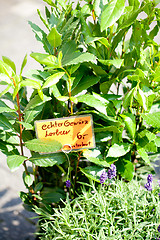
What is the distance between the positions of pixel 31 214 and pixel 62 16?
41.8 inches

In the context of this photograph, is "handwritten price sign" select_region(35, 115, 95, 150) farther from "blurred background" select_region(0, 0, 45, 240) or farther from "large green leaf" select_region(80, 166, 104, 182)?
"blurred background" select_region(0, 0, 45, 240)

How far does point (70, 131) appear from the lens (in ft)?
2.75

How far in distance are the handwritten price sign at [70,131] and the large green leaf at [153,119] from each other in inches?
6.9

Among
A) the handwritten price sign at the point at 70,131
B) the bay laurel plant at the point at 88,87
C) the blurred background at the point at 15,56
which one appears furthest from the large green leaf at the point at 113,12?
the blurred background at the point at 15,56

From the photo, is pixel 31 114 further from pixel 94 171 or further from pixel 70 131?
pixel 94 171

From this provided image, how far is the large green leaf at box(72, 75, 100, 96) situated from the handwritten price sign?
0.09m

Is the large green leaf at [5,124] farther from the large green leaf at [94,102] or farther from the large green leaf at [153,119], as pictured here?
the large green leaf at [153,119]

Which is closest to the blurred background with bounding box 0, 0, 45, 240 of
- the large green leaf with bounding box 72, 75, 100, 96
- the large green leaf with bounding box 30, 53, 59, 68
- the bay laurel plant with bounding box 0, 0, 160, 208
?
the bay laurel plant with bounding box 0, 0, 160, 208

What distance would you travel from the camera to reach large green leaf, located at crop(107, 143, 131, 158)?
840 mm

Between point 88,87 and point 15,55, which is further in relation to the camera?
point 15,55

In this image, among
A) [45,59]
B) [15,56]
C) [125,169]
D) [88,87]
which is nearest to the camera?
[45,59]

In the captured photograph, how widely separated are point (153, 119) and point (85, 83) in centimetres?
24

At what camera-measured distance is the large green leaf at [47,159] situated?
82 cm

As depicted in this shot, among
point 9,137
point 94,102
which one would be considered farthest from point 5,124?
point 94,102
